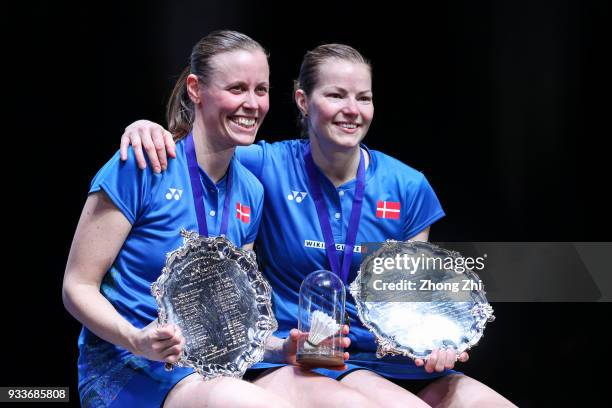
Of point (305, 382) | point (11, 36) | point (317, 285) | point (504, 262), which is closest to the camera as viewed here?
point (305, 382)

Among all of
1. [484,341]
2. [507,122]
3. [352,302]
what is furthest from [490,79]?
[352,302]

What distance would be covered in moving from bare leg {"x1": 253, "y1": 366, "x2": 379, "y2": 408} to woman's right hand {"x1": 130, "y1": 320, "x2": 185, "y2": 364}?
48 cm

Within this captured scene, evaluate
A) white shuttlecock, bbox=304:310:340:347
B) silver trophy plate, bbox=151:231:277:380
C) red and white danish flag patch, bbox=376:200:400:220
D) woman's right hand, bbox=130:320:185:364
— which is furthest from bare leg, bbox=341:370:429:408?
woman's right hand, bbox=130:320:185:364

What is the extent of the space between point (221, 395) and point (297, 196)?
90 cm

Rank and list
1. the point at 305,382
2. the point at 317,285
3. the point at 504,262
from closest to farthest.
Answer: the point at 305,382 < the point at 317,285 < the point at 504,262

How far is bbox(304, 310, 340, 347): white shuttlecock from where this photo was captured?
2.71 meters

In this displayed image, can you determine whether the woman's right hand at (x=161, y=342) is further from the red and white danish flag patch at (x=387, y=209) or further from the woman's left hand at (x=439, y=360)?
the red and white danish flag patch at (x=387, y=209)

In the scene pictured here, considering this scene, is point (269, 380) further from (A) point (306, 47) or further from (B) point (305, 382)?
(A) point (306, 47)

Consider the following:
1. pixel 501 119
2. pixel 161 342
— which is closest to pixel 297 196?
pixel 161 342

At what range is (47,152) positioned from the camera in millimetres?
3682

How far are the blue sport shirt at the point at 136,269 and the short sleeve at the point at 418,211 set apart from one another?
78 centimetres

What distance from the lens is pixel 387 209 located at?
3121 millimetres

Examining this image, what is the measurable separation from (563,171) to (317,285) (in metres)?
1.58

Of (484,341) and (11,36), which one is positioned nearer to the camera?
(11,36)
